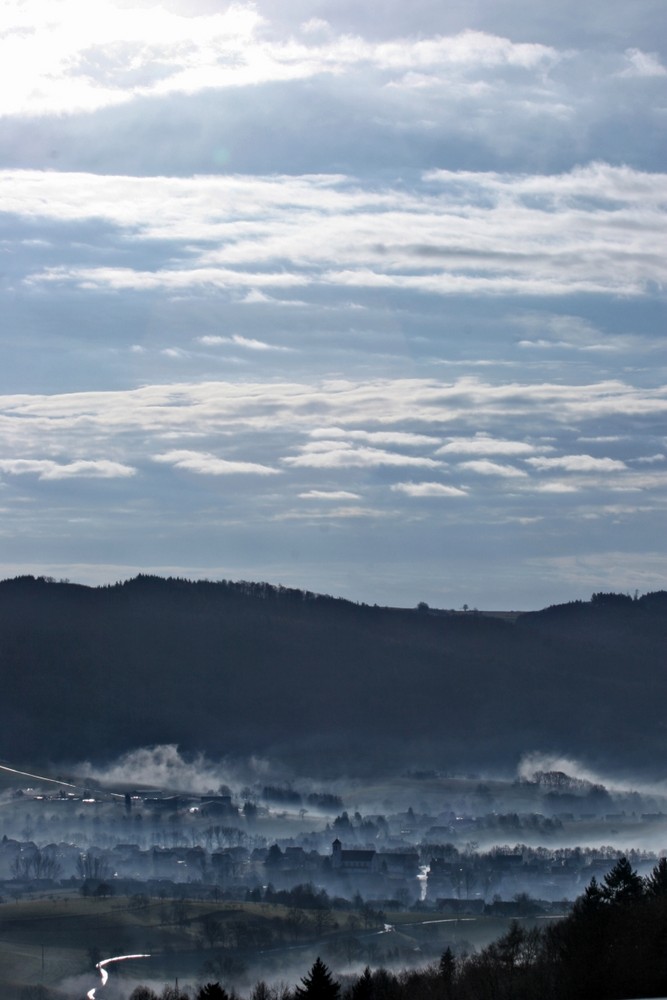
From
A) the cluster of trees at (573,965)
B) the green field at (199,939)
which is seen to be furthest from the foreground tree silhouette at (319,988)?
the green field at (199,939)

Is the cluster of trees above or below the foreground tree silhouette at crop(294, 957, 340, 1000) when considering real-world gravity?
below

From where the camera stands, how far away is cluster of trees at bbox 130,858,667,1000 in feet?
189

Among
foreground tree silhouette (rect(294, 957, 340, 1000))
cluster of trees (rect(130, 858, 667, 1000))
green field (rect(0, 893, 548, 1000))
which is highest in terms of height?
foreground tree silhouette (rect(294, 957, 340, 1000))

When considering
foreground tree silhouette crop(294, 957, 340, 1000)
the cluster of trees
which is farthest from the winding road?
foreground tree silhouette crop(294, 957, 340, 1000)

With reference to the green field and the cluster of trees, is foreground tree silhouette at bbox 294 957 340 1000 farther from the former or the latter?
the green field

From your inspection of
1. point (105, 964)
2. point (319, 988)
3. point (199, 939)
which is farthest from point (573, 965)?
point (199, 939)

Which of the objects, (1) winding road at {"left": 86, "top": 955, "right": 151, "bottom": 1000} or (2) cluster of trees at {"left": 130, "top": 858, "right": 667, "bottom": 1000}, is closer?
(2) cluster of trees at {"left": 130, "top": 858, "right": 667, "bottom": 1000}

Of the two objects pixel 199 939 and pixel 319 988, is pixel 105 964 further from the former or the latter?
pixel 319 988

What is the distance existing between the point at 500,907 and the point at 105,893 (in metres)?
51.9

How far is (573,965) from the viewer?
6353 cm

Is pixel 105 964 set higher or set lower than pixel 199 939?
higher

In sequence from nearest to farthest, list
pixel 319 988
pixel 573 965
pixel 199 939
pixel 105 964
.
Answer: pixel 319 988 → pixel 573 965 → pixel 105 964 → pixel 199 939

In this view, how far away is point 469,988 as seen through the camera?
68625mm

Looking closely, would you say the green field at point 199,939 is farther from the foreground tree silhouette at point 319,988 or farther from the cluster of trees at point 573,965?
the foreground tree silhouette at point 319,988
